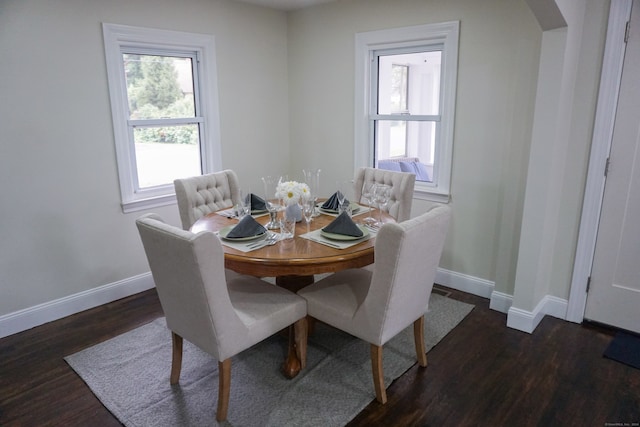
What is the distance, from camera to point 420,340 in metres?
2.47

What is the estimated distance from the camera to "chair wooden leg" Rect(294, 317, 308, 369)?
2373 mm

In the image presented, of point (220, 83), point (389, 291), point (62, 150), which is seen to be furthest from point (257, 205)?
point (220, 83)

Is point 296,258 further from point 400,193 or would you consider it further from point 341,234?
point 400,193

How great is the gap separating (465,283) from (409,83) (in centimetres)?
176

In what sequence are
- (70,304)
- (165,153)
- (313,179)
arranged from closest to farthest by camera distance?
(70,304) < (165,153) < (313,179)

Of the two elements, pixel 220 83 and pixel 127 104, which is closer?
pixel 127 104

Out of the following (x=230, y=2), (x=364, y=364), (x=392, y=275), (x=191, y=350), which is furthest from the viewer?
(x=230, y=2)

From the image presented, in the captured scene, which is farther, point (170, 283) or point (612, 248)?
point (612, 248)

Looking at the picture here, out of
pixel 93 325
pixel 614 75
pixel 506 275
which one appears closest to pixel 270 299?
pixel 93 325

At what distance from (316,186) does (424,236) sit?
8.16 ft

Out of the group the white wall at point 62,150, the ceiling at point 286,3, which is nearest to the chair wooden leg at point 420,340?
the white wall at point 62,150

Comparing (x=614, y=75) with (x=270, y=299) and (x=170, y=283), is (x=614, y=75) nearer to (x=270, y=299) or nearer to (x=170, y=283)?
(x=270, y=299)

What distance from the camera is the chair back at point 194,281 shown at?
1788 mm

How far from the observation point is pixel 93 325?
3.03 m
